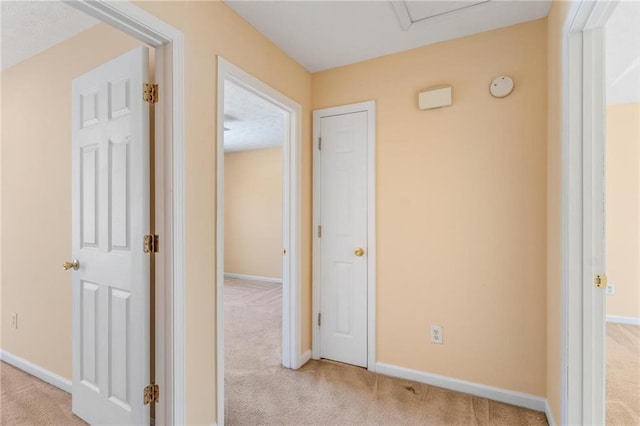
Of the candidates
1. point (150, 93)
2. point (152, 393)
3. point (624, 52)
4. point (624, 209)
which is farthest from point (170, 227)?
point (624, 209)

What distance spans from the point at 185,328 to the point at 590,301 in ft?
6.23

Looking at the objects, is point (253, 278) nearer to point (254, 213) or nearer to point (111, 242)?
point (254, 213)

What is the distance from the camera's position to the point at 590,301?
1.43 meters

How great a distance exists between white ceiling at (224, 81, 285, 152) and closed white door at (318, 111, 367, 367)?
26.6 inches

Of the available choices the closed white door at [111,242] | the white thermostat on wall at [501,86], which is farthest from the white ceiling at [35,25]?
the white thermostat on wall at [501,86]

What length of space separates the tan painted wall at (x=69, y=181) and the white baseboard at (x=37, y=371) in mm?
54

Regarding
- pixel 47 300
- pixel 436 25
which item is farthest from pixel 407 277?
pixel 47 300

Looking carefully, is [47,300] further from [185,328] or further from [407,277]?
[407,277]

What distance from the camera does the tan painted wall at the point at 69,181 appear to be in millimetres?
1666

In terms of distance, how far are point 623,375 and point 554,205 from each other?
173 centimetres

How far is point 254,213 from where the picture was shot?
6.21 meters

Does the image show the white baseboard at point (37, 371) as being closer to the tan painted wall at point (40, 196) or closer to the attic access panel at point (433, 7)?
the tan painted wall at point (40, 196)

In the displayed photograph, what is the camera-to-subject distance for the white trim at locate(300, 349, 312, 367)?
259cm

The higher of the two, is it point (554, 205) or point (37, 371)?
point (554, 205)
